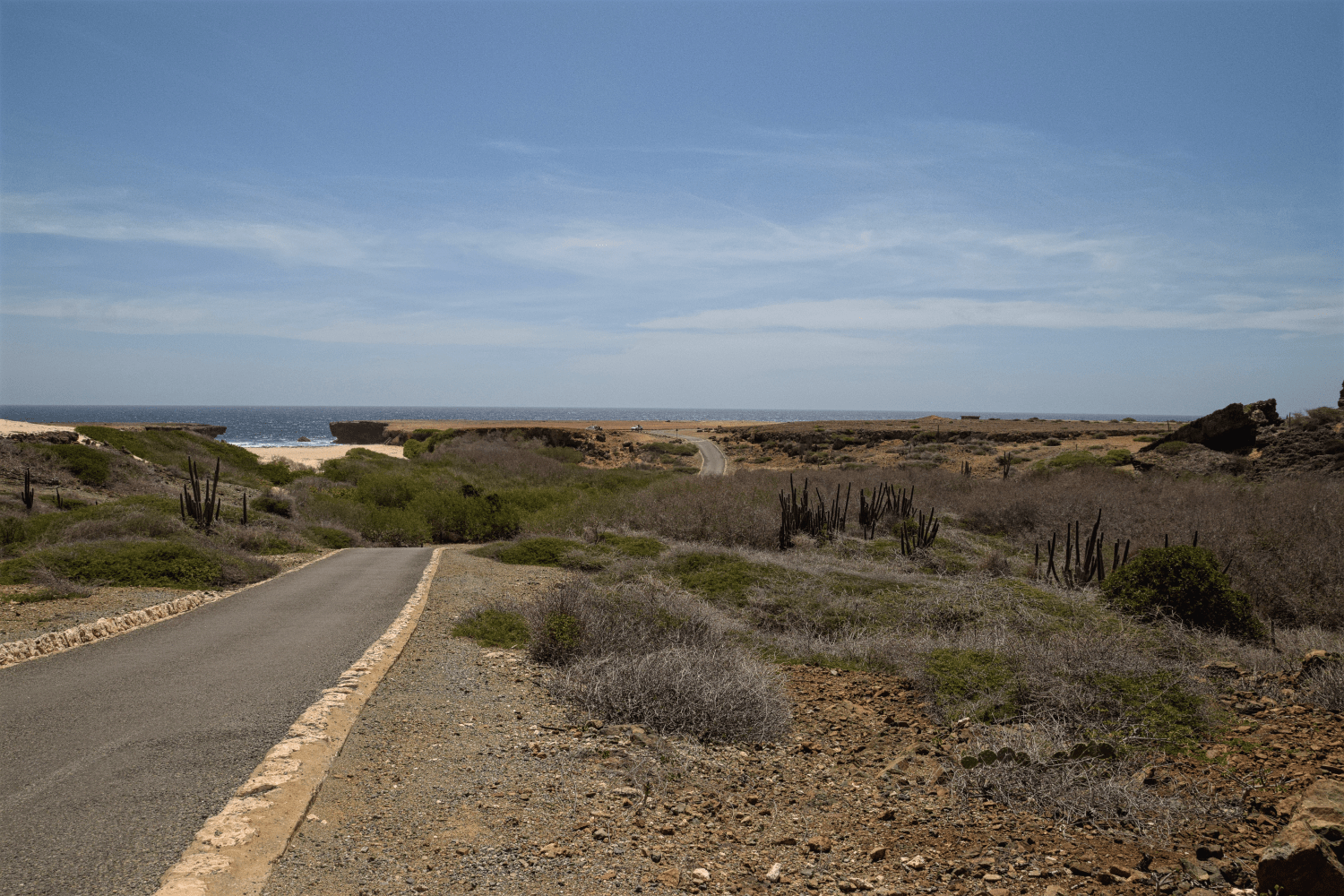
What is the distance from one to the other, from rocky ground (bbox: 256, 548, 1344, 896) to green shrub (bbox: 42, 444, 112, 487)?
23.3 metres

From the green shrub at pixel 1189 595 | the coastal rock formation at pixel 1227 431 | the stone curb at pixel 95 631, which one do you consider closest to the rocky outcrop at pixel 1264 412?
the coastal rock formation at pixel 1227 431

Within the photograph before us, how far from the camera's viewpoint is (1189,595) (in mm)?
11328

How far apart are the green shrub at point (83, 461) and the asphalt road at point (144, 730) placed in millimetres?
18208

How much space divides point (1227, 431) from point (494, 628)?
91.7 feet

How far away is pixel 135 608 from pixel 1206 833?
41.1 feet

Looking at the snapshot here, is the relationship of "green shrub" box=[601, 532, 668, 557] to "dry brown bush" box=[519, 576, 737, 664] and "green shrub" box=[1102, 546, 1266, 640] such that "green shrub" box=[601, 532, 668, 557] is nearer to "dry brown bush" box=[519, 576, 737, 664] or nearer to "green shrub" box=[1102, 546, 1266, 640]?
"dry brown bush" box=[519, 576, 737, 664]

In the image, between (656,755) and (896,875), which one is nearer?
(896,875)

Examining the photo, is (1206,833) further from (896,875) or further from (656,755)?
(656,755)

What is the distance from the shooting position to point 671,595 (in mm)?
11461

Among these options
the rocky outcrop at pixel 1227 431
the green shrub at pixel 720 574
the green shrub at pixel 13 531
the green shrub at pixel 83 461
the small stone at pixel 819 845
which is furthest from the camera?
the rocky outcrop at pixel 1227 431

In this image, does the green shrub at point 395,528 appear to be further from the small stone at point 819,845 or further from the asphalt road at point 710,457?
the small stone at point 819,845

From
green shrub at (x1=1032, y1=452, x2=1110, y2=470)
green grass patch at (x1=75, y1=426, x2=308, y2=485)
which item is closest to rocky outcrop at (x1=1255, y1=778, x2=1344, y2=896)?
green shrub at (x1=1032, y1=452, x2=1110, y2=470)

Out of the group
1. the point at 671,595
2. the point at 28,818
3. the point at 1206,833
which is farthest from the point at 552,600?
the point at 1206,833

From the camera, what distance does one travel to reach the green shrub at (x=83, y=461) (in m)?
25.0
